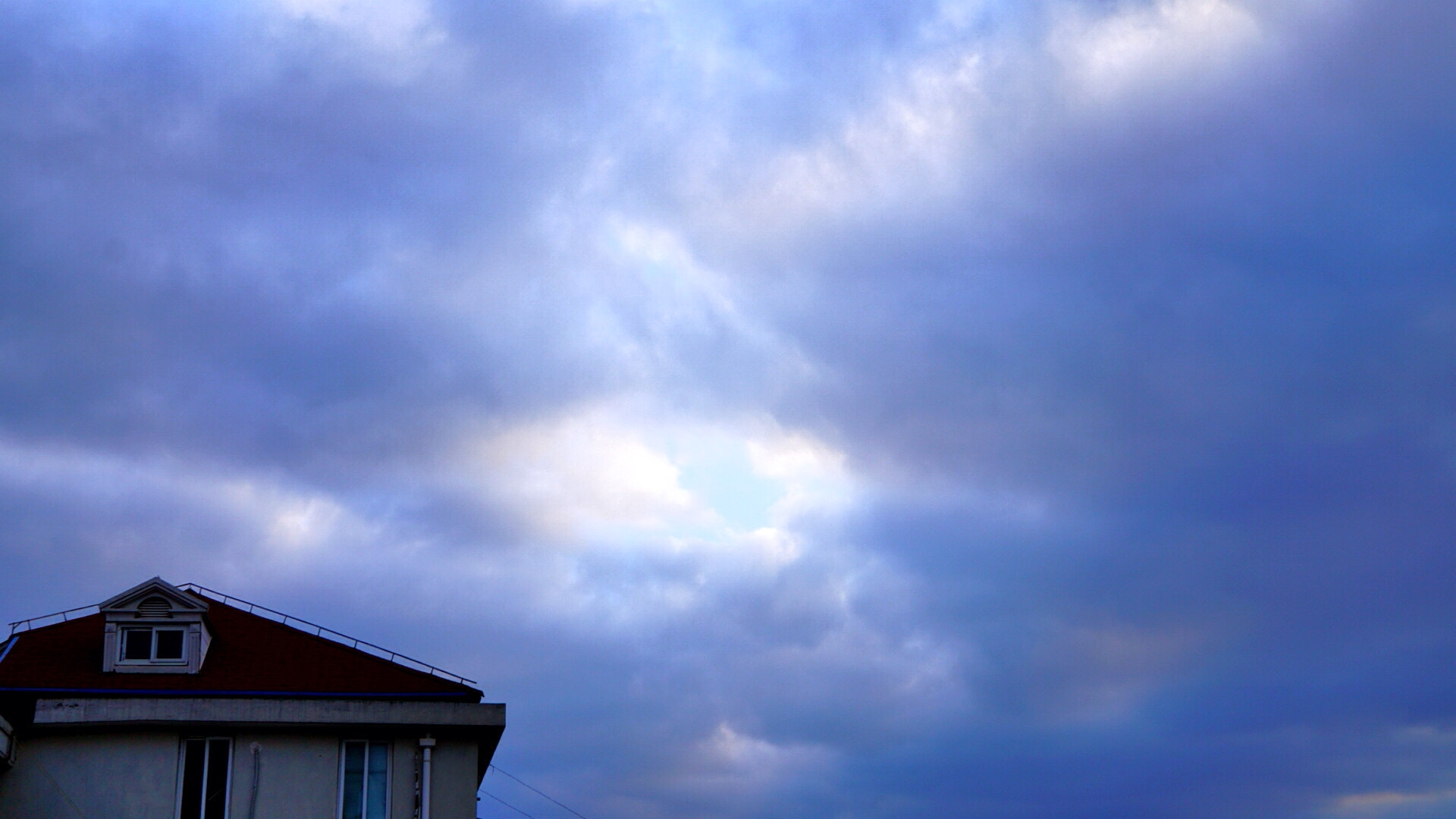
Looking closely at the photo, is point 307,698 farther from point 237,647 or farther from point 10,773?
point 10,773

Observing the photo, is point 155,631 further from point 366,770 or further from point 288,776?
point 366,770

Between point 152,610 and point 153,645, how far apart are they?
1.08 meters

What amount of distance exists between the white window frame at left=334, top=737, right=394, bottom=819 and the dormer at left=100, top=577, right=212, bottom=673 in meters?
5.22

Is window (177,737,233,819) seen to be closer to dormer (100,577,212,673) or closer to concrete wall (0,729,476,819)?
concrete wall (0,729,476,819)

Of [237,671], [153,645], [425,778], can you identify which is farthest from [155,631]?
[425,778]

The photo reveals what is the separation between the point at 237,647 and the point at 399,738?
6.52 metres

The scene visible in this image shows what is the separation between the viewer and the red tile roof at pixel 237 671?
125 ft

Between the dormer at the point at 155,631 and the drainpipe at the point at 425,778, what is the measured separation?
7295 millimetres

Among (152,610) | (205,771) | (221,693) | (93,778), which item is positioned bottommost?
(93,778)

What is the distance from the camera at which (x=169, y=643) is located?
39969mm

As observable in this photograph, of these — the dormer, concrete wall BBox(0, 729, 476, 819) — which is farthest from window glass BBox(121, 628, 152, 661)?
concrete wall BBox(0, 729, 476, 819)

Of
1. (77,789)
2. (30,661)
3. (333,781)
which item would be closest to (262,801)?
(333,781)

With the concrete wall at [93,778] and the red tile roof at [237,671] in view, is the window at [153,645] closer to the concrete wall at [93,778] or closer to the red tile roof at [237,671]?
the red tile roof at [237,671]

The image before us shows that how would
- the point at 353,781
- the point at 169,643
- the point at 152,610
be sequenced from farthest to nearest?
the point at 169,643 → the point at 152,610 → the point at 353,781
